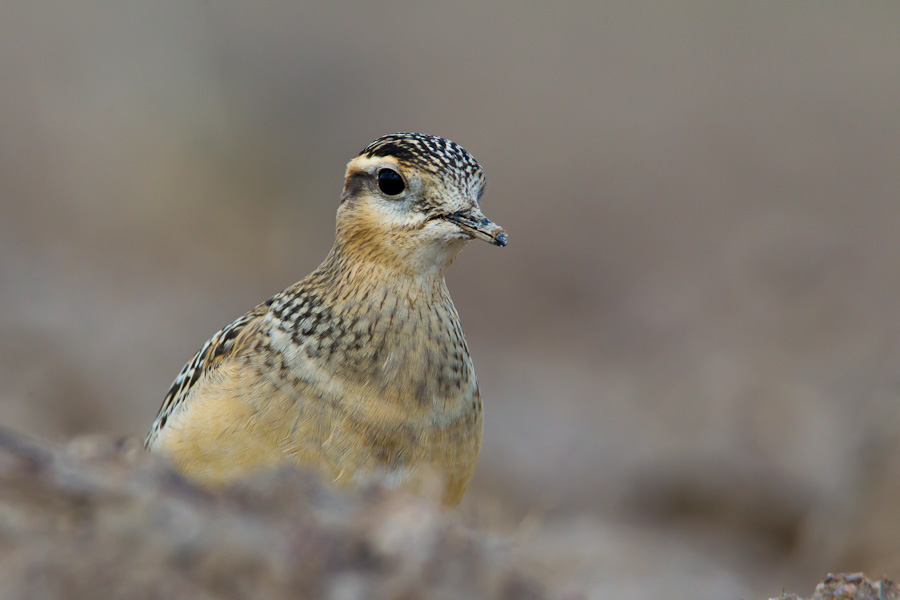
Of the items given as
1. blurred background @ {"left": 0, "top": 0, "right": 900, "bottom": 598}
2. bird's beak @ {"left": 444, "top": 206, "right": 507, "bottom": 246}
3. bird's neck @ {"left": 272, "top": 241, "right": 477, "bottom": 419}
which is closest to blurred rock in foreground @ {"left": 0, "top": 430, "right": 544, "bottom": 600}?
bird's neck @ {"left": 272, "top": 241, "right": 477, "bottom": 419}

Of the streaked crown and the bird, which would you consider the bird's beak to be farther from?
the streaked crown

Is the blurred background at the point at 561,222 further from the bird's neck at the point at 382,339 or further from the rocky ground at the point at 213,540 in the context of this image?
the rocky ground at the point at 213,540

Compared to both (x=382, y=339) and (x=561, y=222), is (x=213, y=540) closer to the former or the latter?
(x=382, y=339)

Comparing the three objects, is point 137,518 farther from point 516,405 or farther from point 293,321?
point 516,405

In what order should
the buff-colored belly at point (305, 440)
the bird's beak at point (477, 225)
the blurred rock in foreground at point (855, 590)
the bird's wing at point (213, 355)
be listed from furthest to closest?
1. the bird's wing at point (213, 355)
2. the bird's beak at point (477, 225)
3. the buff-colored belly at point (305, 440)
4. the blurred rock in foreground at point (855, 590)

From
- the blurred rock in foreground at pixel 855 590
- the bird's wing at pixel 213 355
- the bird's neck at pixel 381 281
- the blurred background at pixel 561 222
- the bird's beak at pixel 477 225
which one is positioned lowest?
the blurred rock in foreground at pixel 855 590

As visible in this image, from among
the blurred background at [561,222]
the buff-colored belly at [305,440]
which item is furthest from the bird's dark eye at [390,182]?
the blurred background at [561,222]
